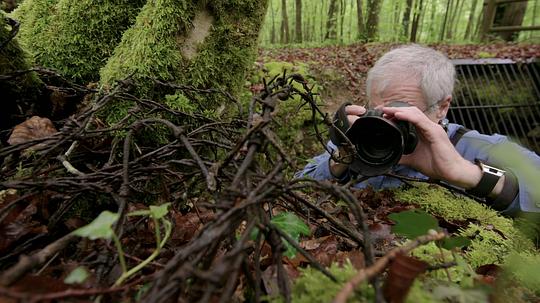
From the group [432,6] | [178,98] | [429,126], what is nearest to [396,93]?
[429,126]

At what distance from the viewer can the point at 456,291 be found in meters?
0.40

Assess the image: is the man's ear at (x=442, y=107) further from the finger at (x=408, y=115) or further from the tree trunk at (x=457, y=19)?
the tree trunk at (x=457, y=19)

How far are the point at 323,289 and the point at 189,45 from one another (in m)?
1.14

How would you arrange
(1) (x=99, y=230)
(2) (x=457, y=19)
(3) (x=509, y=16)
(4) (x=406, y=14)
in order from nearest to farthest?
(1) (x=99, y=230) → (3) (x=509, y=16) → (4) (x=406, y=14) → (2) (x=457, y=19)

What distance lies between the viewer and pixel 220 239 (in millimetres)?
411

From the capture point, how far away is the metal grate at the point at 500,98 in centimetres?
401

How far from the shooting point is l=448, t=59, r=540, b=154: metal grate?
13.2ft

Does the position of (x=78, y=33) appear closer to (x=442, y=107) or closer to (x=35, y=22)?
(x=35, y=22)

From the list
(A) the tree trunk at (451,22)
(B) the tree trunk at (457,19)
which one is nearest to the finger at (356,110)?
(A) the tree trunk at (451,22)

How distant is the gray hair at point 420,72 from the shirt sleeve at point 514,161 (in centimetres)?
32

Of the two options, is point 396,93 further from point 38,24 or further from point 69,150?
point 38,24

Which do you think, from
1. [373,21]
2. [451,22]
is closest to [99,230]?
[373,21]

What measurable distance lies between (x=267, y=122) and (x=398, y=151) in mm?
966

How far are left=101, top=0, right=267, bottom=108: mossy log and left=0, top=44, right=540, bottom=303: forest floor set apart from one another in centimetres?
19
